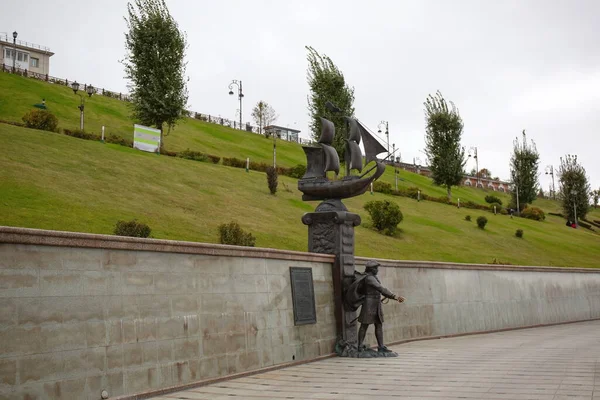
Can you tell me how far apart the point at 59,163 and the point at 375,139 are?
828 inches

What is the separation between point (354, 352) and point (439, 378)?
12.7ft

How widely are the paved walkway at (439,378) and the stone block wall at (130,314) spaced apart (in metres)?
0.57

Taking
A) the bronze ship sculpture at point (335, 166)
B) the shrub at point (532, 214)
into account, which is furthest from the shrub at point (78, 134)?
the shrub at point (532, 214)

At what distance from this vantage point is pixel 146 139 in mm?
45156

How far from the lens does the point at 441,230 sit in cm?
4581

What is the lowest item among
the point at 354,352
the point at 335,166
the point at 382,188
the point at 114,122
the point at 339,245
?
the point at 354,352

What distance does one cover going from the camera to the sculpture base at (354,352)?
14418 millimetres

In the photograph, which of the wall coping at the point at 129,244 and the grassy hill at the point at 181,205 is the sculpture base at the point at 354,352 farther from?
the grassy hill at the point at 181,205

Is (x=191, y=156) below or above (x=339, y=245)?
above

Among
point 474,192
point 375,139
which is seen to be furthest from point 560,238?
point 375,139

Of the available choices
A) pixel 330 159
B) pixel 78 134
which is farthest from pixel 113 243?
pixel 78 134

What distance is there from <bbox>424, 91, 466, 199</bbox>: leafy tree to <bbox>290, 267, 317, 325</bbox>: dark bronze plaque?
59.5 m

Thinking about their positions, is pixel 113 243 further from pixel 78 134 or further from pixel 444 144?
pixel 444 144

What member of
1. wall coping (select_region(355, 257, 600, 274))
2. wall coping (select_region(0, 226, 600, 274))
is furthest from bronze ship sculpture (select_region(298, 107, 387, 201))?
wall coping (select_region(355, 257, 600, 274))
